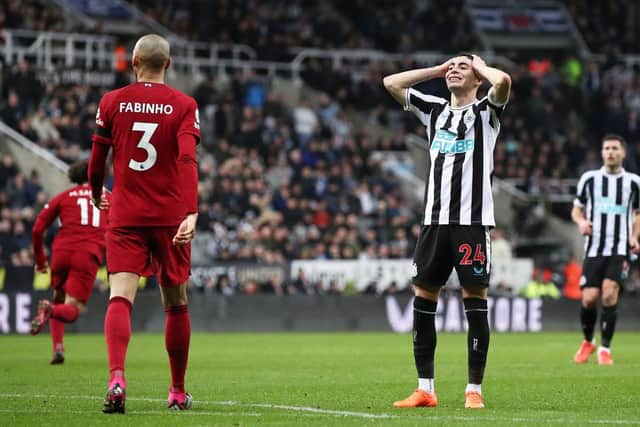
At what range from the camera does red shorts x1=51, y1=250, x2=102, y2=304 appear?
1459 cm

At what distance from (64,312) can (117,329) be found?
5.95 meters

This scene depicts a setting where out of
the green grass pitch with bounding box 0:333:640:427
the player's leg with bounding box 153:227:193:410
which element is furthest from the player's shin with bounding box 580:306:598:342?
the player's leg with bounding box 153:227:193:410

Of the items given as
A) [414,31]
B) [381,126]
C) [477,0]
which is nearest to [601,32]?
[477,0]

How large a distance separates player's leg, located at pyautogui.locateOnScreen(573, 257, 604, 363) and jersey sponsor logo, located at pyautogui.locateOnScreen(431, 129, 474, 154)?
6.36 meters

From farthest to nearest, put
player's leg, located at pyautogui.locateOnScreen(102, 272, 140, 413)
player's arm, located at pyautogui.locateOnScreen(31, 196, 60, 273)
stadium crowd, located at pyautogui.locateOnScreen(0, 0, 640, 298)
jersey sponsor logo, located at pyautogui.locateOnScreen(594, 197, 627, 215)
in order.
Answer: stadium crowd, located at pyautogui.locateOnScreen(0, 0, 640, 298) → jersey sponsor logo, located at pyautogui.locateOnScreen(594, 197, 627, 215) → player's arm, located at pyautogui.locateOnScreen(31, 196, 60, 273) → player's leg, located at pyautogui.locateOnScreen(102, 272, 140, 413)

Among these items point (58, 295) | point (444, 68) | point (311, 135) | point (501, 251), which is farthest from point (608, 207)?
point (311, 135)

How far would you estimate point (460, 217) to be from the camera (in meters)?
9.11

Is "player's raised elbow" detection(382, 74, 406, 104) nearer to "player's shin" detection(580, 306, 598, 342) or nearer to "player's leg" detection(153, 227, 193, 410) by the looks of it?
"player's leg" detection(153, 227, 193, 410)

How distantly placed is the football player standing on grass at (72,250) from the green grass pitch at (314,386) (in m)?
0.51

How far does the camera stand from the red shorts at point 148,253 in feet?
28.1

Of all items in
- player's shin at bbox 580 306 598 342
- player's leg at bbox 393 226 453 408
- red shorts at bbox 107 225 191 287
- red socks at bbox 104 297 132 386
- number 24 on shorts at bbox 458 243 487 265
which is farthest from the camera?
player's shin at bbox 580 306 598 342

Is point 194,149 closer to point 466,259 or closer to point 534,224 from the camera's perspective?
point 466,259

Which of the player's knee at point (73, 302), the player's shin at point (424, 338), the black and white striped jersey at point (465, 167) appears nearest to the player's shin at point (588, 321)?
the player's knee at point (73, 302)

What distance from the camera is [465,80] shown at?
9078 millimetres
